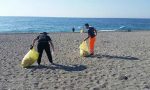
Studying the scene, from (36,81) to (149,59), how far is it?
576 cm

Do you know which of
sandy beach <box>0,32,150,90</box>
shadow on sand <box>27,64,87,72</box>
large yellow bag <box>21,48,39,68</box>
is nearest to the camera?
sandy beach <box>0,32,150,90</box>

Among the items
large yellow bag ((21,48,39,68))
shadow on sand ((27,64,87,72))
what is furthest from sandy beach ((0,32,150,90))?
large yellow bag ((21,48,39,68))

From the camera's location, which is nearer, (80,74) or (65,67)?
(80,74)

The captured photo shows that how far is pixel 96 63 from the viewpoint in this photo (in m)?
11.7

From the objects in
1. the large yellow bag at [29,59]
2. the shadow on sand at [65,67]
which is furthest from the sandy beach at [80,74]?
the large yellow bag at [29,59]

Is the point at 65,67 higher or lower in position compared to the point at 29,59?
lower

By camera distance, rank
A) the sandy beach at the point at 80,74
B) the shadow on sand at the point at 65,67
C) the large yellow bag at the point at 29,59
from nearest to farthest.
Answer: the sandy beach at the point at 80,74 < the shadow on sand at the point at 65,67 < the large yellow bag at the point at 29,59

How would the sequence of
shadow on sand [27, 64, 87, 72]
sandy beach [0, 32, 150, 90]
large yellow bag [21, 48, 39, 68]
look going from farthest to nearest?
large yellow bag [21, 48, 39, 68] < shadow on sand [27, 64, 87, 72] < sandy beach [0, 32, 150, 90]

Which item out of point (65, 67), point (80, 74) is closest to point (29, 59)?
point (65, 67)

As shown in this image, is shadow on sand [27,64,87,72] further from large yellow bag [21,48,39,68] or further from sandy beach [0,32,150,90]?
large yellow bag [21,48,39,68]

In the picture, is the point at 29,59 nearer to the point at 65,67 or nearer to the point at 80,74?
the point at 65,67

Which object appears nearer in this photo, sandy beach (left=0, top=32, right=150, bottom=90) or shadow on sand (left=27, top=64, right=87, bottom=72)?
sandy beach (left=0, top=32, right=150, bottom=90)

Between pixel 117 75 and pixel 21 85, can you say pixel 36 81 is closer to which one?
pixel 21 85

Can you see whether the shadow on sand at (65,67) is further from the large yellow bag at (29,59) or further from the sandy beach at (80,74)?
the large yellow bag at (29,59)
